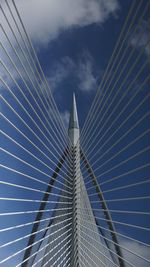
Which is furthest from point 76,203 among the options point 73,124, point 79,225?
point 73,124

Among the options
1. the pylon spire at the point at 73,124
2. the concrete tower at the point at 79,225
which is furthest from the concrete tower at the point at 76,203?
the pylon spire at the point at 73,124

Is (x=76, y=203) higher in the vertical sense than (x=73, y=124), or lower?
lower

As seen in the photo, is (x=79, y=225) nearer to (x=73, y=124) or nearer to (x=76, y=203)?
(x=76, y=203)

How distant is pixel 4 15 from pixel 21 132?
70.9 inches

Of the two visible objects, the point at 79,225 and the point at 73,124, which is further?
the point at 73,124

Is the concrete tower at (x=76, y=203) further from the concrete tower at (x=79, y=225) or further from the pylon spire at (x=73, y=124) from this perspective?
the pylon spire at (x=73, y=124)

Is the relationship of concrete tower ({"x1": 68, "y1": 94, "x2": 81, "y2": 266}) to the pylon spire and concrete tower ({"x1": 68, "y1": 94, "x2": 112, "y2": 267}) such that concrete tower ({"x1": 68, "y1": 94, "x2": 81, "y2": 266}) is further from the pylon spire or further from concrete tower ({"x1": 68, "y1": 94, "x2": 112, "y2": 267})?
the pylon spire

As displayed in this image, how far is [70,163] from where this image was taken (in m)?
7.71

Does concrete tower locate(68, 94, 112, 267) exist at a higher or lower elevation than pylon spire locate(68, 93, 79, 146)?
lower

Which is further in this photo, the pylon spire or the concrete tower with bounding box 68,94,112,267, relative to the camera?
the pylon spire

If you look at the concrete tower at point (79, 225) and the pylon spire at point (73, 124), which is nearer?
the concrete tower at point (79, 225)

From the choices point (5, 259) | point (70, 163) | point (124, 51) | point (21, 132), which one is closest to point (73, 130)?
point (70, 163)

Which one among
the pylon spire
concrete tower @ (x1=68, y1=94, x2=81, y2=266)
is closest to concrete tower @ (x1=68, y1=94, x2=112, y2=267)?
concrete tower @ (x1=68, y1=94, x2=81, y2=266)

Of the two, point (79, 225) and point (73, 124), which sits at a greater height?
point (73, 124)
